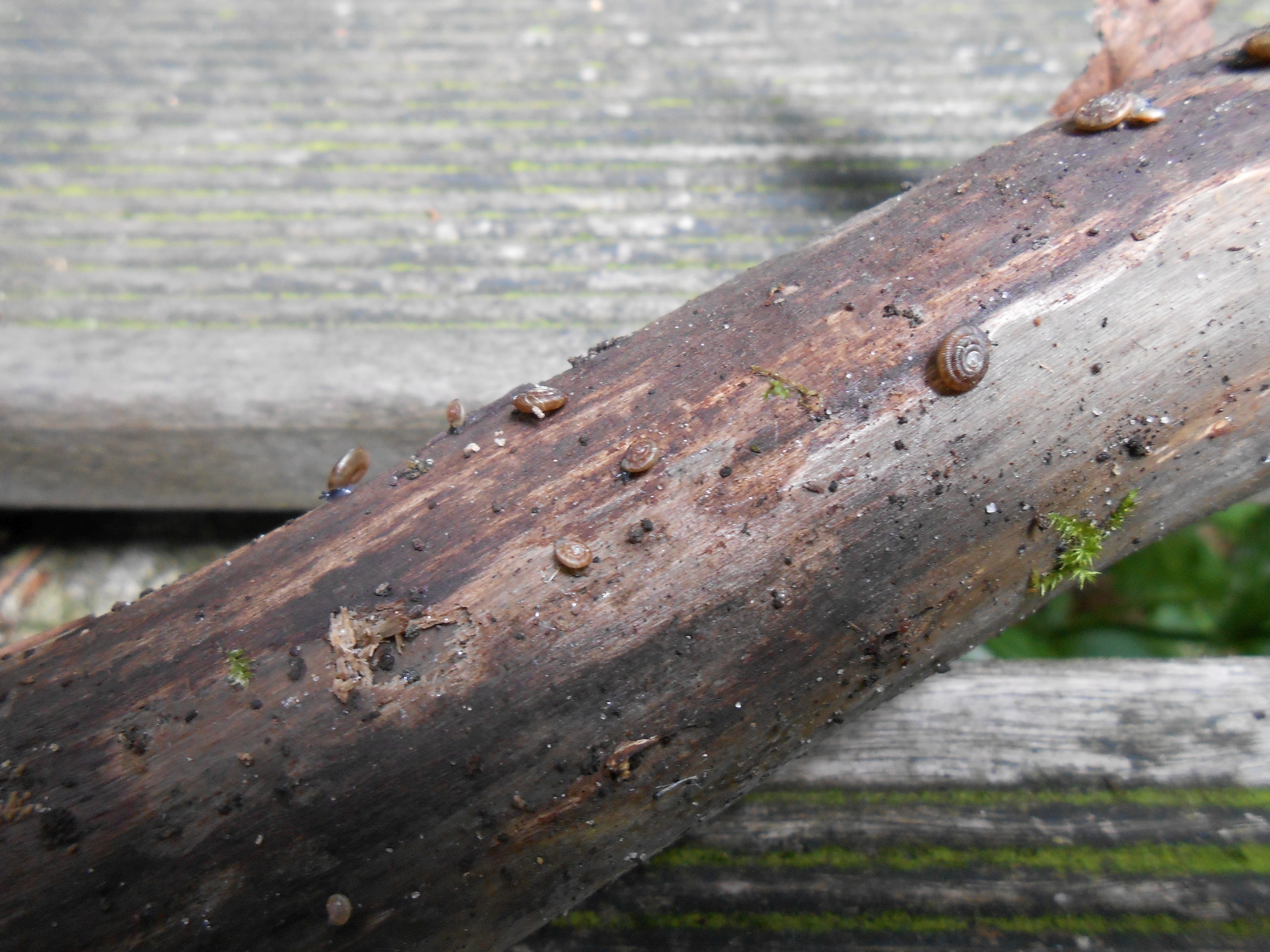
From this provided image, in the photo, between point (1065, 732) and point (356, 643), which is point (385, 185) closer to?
point (356, 643)

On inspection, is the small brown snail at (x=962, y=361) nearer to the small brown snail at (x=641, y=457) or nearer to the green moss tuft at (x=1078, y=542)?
the green moss tuft at (x=1078, y=542)

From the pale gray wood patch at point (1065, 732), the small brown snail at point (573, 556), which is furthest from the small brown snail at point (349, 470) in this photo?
the pale gray wood patch at point (1065, 732)

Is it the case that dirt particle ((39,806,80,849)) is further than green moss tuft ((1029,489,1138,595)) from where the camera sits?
No

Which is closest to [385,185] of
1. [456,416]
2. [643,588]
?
[456,416]

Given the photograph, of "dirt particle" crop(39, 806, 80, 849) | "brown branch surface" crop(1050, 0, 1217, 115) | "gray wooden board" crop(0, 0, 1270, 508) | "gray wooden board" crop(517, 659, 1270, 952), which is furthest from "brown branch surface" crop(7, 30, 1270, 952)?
"gray wooden board" crop(0, 0, 1270, 508)

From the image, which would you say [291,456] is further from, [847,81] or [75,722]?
[847,81]

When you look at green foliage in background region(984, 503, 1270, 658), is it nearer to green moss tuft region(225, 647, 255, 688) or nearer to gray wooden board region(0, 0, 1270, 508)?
gray wooden board region(0, 0, 1270, 508)
